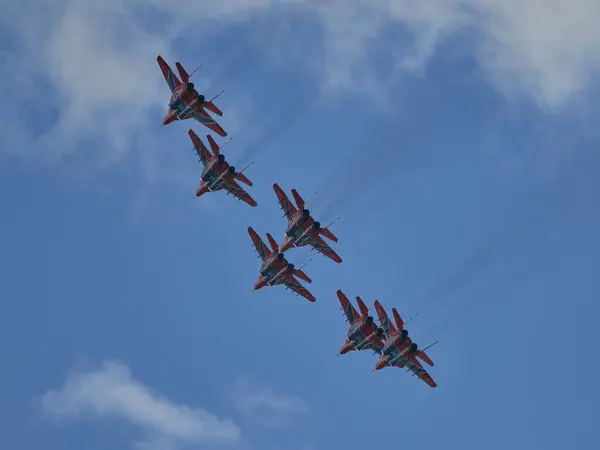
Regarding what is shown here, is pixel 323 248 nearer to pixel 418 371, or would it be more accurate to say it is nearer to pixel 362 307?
pixel 362 307

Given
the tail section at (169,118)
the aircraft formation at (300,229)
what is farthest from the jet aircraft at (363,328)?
the tail section at (169,118)

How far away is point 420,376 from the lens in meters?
200

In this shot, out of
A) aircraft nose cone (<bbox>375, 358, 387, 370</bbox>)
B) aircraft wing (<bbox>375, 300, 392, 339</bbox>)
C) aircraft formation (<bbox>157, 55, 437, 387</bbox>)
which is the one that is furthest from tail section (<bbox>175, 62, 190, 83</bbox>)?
aircraft nose cone (<bbox>375, 358, 387, 370</bbox>)

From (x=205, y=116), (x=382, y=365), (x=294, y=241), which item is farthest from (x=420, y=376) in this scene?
(x=205, y=116)

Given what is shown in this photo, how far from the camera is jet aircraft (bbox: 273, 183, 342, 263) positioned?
639 feet

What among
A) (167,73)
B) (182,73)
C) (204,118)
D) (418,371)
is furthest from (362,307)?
(167,73)

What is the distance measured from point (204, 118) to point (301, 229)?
14170 mm

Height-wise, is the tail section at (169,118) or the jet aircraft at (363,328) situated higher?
the tail section at (169,118)

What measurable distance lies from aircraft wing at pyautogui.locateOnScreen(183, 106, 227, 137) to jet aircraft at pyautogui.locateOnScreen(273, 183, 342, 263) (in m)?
7.65

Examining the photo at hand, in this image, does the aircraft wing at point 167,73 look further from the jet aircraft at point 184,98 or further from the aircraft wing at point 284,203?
the aircraft wing at point 284,203

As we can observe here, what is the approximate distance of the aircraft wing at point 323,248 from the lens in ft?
648

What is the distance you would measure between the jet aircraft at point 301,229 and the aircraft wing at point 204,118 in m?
7.65

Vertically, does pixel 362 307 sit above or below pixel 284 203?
below

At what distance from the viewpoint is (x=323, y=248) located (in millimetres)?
199000
